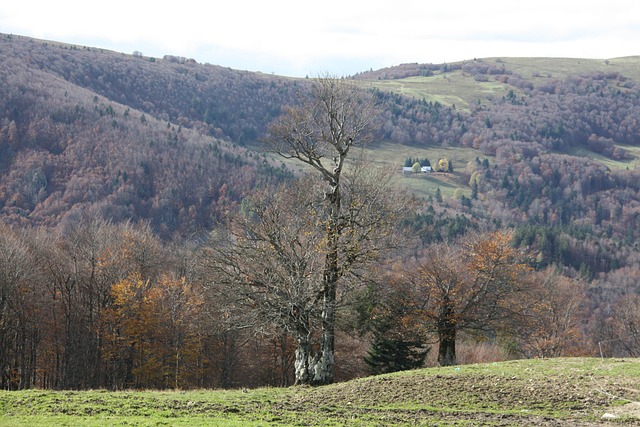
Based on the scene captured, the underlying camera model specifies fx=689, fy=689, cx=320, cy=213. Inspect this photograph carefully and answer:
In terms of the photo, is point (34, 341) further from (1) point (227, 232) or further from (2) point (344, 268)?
(2) point (344, 268)

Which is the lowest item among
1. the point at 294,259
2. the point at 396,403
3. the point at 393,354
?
the point at 393,354

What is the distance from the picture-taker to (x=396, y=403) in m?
23.1

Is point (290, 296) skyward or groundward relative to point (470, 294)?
skyward

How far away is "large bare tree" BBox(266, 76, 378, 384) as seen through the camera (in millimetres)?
32000

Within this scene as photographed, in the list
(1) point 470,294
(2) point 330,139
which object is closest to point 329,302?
(2) point 330,139

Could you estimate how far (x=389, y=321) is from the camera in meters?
42.7

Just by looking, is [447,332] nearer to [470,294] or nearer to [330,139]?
[470,294]

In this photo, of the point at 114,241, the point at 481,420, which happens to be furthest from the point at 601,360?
the point at 114,241

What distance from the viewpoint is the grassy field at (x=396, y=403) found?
63.9 ft

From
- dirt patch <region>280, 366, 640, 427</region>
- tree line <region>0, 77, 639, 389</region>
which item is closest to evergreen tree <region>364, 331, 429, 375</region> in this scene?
tree line <region>0, 77, 639, 389</region>

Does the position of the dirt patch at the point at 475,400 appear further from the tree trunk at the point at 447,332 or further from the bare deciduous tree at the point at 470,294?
the tree trunk at the point at 447,332

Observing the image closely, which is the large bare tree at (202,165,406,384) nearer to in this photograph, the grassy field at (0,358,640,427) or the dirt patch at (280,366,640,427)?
the grassy field at (0,358,640,427)

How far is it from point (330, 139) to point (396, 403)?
14492mm

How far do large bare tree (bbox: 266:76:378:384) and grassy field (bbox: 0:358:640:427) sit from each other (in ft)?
20.5
